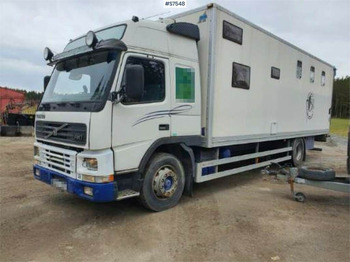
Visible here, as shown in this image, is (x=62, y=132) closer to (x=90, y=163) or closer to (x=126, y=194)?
(x=90, y=163)

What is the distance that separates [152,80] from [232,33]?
2.10 m

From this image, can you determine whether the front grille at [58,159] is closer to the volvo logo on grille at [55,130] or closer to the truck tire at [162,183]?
the volvo logo on grille at [55,130]

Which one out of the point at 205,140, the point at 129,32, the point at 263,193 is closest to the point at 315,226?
the point at 263,193

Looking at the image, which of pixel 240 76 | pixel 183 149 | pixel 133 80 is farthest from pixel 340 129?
pixel 133 80

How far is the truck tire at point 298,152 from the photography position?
9.07m

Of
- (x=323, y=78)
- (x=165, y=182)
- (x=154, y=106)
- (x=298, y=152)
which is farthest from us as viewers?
(x=323, y=78)

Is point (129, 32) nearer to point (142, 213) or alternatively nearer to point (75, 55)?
point (75, 55)

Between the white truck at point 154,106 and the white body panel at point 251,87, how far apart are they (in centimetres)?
2

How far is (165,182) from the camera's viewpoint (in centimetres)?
487

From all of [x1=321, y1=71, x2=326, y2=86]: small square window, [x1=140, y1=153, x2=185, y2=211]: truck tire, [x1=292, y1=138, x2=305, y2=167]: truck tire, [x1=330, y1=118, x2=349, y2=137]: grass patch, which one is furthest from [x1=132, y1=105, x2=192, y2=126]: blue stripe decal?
[x1=330, y1=118, x2=349, y2=137]: grass patch

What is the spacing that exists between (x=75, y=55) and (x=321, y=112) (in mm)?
8944

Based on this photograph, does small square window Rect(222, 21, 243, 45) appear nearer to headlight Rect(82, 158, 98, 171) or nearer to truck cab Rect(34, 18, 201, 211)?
truck cab Rect(34, 18, 201, 211)

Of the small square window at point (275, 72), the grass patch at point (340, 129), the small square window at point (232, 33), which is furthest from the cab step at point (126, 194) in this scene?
the grass patch at point (340, 129)

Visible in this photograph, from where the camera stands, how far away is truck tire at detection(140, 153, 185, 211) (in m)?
4.62
